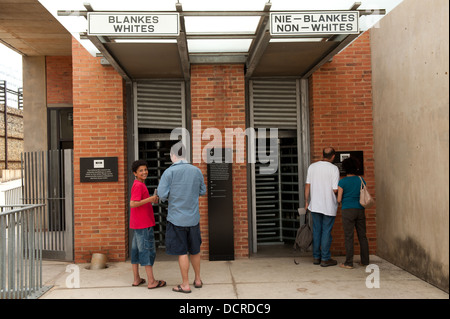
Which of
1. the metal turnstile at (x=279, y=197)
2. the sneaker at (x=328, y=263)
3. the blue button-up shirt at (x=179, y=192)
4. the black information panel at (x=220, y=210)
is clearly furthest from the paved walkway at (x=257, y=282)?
the metal turnstile at (x=279, y=197)

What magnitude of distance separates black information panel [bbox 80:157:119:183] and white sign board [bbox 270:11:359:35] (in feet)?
12.6

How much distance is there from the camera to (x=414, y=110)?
579 centimetres

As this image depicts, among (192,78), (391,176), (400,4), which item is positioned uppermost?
(400,4)

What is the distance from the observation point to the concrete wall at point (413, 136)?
201 inches

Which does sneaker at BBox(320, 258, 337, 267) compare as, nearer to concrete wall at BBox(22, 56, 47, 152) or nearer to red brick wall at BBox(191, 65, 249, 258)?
red brick wall at BBox(191, 65, 249, 258)

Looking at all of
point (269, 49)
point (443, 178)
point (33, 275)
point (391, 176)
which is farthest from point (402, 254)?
point (33, 275)

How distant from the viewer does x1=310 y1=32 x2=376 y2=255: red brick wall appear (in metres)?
7.40

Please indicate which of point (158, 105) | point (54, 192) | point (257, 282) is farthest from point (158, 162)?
point (257, 282)

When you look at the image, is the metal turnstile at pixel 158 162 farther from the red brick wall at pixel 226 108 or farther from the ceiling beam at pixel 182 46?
the ceiling beam at pixel 182 46

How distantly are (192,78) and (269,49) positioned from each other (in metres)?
1.84

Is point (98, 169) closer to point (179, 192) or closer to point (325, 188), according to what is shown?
point (179, 192)

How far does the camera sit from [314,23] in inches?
199

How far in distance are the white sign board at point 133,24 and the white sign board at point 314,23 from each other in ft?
4.26

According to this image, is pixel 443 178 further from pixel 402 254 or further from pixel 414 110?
pixel 402 254
